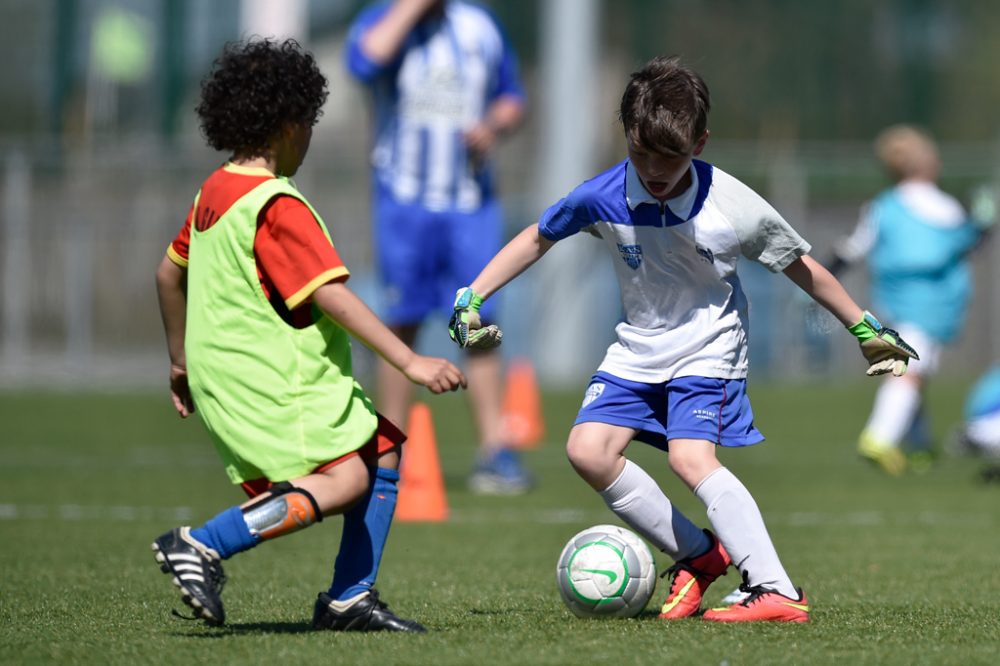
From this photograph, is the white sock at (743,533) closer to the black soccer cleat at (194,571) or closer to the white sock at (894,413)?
the black soccer cleat at (194,571)

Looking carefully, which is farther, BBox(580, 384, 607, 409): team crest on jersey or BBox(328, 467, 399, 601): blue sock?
BBox(580, 384, 607, 409): team crest on jersey

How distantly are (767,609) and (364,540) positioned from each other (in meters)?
1.09

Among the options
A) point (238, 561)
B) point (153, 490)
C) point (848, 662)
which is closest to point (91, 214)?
point (153, 490)

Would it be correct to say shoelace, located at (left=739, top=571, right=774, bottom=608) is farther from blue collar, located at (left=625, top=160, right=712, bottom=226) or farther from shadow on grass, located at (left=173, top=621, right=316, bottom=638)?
shadow on grass, located at (left=173, top=621, right=316, bottom=638)

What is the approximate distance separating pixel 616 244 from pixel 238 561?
80.1 inches

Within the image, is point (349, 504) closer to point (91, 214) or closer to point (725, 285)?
point (725, 285)

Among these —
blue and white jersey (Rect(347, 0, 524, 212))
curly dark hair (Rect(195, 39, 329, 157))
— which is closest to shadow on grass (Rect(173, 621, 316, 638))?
curly dark hair (Rect(195, 39, 329, 157))

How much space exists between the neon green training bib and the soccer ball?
2.69ft

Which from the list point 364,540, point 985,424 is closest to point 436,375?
point 364,540

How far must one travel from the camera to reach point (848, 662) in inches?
149

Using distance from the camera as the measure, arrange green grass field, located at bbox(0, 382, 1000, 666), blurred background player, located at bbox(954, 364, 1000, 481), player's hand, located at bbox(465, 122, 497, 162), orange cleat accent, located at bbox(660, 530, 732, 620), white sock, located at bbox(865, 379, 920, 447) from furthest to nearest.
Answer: white sock, located at bbox(865, 379, 920, 447) → blurred background player, located at bbox(954, 364, 1000, 481) → player's hand, located at bbox(465, 122, 497, 162) → orange cleat accent, located at bbox(660, 530, 732, 620) → green grass field, located at bbox(0, 382, 1000, 666)

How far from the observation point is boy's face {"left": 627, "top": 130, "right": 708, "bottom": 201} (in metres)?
4.46

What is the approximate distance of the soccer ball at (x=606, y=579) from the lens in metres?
4.62

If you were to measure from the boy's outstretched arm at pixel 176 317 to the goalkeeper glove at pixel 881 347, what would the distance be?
1.83 m
